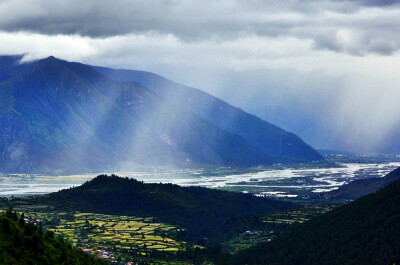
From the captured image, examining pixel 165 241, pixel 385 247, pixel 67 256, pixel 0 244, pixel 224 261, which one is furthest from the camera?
pixel 165 241

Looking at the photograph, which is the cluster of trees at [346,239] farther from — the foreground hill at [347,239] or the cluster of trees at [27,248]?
the cluster of trees at [27,248]

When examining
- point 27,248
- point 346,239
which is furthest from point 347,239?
point 27,248

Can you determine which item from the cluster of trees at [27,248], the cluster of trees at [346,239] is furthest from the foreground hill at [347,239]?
the cluster of trees at [27,248]

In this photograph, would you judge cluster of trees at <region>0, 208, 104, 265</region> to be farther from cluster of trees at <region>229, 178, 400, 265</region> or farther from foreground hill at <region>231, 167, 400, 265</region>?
foreground hill at <region>231, 167, 400, 265</region>

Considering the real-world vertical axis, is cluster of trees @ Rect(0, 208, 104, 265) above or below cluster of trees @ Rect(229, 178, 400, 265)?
above

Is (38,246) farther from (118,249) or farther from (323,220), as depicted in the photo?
(323,220)

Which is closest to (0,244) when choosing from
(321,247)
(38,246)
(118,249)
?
(38,246)

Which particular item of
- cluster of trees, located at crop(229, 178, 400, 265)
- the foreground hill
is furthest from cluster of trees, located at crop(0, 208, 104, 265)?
the foreground hill

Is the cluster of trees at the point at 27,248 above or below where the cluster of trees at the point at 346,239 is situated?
above
